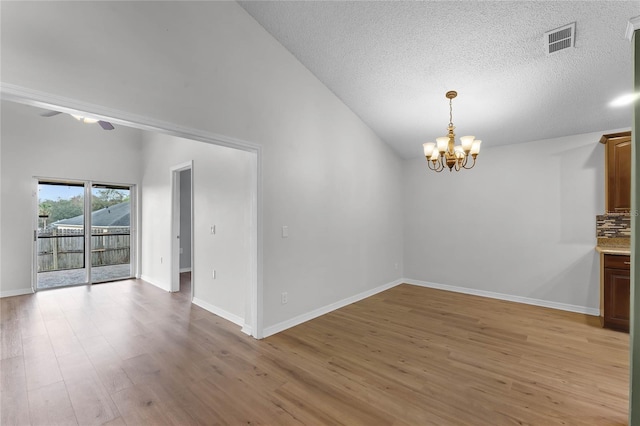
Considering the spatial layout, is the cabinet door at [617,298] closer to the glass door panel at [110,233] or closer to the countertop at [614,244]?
the countertop at [614,244]

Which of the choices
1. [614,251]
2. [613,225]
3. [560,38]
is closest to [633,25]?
[560,38]

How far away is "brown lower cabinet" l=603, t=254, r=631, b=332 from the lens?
3.32 meters

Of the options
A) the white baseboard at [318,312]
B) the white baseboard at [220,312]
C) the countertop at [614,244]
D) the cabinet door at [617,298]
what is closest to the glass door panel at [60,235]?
the white baseboard at [220,312]

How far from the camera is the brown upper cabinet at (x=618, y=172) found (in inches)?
138

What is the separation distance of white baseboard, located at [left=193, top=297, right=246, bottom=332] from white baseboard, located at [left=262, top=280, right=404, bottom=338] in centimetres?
36

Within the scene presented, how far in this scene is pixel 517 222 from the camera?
14.9 ft

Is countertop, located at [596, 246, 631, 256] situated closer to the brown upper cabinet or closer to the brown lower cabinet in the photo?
the brown lower cabinet

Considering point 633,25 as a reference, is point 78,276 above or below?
below

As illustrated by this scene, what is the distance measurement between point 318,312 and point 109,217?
5147 millimetres

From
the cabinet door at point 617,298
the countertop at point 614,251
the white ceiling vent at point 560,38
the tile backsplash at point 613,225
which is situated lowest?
the cabinet door at point 617,298

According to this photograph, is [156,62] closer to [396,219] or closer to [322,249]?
[322,249]

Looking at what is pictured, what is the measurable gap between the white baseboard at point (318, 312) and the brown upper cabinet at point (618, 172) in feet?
11.1

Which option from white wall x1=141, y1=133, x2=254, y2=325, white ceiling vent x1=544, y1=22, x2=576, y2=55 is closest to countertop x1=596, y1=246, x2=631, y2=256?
white ceiling vent x1=544, y1=22, x2=576, y2=55

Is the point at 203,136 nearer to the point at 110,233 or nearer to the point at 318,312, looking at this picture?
the point at 318,312
